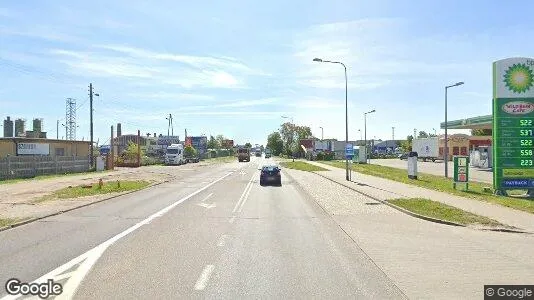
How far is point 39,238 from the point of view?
1339 cm

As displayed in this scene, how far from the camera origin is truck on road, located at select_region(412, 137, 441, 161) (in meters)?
94.8

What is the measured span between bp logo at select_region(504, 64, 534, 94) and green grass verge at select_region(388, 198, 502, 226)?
1153 centimetres

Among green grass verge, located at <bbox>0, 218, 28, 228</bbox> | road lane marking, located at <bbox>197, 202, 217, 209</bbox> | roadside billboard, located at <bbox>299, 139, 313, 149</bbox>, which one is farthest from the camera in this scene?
roadside billboard, located at <bbox>299, 139, 313, 149</bbox>

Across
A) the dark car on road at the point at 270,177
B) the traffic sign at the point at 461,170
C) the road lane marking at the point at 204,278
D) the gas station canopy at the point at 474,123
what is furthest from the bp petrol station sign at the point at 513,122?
the gas station canopy at the point at 474,123

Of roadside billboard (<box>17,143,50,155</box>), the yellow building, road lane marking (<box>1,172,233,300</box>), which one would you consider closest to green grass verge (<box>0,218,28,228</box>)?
road lane marking (<box>1,172,233,300</box>)

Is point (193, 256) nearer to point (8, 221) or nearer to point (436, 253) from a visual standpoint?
point (436, 253)

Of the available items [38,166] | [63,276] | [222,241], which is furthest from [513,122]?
[38,166]

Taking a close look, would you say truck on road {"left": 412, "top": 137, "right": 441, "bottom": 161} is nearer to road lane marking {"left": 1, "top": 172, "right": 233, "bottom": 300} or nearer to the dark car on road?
the dark car on road

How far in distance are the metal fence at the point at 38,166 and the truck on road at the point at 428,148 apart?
63368mm

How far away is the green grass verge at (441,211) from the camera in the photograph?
16859 mm

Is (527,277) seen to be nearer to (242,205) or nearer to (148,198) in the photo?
(242,205)

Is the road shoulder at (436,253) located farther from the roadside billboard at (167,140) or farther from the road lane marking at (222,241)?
the roadside billboard at (167,140)

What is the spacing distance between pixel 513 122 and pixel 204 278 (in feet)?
85.2

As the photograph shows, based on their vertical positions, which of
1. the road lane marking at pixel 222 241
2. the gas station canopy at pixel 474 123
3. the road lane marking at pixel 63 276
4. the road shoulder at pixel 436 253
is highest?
the gas station canopy at pixel 474 123
